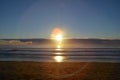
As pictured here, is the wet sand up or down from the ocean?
down

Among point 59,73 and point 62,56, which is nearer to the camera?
point 59,73

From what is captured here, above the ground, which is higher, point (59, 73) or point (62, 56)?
point (62, 56)

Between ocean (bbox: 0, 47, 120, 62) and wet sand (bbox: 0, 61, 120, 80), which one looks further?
ocean (bbox: 0, 47, 120, 62)

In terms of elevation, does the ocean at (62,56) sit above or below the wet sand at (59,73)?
above

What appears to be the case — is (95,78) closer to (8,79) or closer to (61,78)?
(61,78)

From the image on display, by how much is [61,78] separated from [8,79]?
312cm

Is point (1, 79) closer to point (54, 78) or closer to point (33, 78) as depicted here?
point (33, 78)

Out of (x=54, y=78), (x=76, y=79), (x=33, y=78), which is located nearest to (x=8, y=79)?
(x=33, y=78)

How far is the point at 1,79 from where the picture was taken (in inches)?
576

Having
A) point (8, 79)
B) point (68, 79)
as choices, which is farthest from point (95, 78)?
point (8, 79)

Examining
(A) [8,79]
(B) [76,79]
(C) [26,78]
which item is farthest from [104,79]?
(A) [8,79]

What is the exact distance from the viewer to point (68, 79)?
14.6m

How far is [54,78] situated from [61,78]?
1.37ft

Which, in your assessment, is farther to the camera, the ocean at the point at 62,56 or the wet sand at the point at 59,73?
the ocean at the point at 62,56
